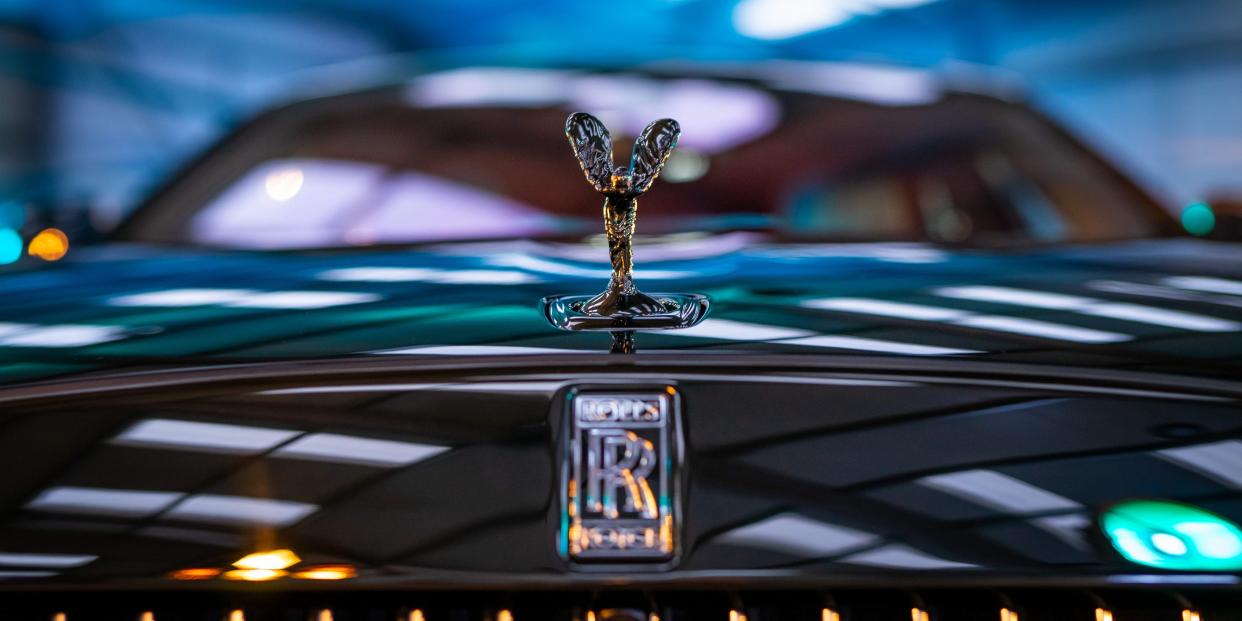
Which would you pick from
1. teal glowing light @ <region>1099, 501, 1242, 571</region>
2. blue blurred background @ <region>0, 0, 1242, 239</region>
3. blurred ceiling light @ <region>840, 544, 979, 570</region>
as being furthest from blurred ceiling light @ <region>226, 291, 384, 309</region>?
blue blurred background @ <region>0, 0, 1242, 239</region>

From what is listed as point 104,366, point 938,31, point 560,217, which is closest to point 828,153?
point 560,217

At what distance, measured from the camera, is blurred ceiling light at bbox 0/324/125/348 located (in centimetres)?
107

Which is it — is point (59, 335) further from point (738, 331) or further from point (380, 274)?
point (738, 331)

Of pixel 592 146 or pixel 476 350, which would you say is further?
pixel 592 146

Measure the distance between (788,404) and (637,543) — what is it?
0.18m

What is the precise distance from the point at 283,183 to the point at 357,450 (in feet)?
3.64

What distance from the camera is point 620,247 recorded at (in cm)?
112

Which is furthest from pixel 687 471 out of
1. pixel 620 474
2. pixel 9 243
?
pixel 9 243

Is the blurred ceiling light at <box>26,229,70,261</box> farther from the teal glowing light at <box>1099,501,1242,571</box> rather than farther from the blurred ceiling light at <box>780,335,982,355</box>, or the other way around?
the teal glowing light at <box>1099,501,1242,571</box>

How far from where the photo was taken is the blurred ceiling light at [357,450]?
94 centimetres

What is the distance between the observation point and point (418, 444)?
0.94 meters

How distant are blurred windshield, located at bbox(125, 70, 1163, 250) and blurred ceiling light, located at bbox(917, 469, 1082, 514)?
79cm

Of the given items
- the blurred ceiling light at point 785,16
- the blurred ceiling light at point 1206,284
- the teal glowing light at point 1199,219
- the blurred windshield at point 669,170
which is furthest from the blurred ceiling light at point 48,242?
the blurred ceiling light at point 785,16

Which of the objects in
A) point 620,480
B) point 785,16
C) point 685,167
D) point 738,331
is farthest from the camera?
point 785,16
